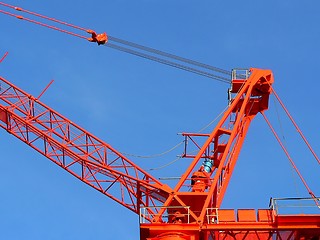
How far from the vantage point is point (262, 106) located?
60469 millimetres

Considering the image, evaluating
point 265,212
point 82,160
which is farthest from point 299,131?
point 82,160

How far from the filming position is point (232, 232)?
48812 mm

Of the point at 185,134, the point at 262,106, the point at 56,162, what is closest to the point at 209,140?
the point at 185,134

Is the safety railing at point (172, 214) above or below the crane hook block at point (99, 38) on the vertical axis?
below

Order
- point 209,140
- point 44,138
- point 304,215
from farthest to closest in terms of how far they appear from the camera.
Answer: point 44,138 → point 209,140 → point 304,215

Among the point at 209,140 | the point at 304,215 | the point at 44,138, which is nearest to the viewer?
the point at 304,215

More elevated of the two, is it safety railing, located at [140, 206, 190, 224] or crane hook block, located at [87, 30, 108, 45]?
crane hook block, located at [87, 30, 108, 45]

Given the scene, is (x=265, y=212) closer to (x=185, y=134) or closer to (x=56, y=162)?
(x=185, y=134)

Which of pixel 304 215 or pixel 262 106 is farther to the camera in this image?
pixel 262 106

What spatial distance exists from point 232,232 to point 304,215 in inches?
171

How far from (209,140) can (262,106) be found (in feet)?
22.9

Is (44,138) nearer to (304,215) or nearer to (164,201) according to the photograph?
(164,201)

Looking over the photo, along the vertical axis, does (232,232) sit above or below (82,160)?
below

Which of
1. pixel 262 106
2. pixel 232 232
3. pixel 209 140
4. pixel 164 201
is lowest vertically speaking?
pixel 232 232
